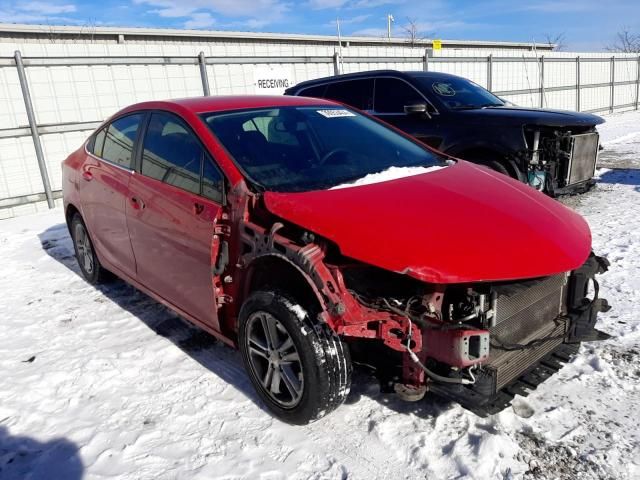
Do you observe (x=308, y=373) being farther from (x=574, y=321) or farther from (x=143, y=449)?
(x=574, y=321)

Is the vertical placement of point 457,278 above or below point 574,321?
above

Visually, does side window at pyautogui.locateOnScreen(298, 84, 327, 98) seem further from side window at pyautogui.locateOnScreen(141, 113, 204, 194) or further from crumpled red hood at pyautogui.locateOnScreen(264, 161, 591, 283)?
crumpled red hood at pyautogui.locateOnScreen(264, 161, 591, 283)

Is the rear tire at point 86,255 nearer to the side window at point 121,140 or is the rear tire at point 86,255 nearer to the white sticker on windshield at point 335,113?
the side window at point 121,140

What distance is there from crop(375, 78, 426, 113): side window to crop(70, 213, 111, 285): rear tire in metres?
4.20

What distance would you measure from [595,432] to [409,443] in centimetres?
91

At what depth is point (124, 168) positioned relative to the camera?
394 cm

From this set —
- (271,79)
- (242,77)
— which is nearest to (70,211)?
(242,77)

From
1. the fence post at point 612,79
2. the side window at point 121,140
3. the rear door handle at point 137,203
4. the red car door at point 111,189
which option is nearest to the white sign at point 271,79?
the red car door at point 111,189

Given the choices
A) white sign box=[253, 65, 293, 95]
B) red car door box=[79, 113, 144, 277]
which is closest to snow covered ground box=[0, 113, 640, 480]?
red car door box=[79, 113, 144, 277]

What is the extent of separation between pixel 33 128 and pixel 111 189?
5.52 meters

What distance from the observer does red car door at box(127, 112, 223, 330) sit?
120 inches

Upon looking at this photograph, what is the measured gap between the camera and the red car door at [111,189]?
3932mm

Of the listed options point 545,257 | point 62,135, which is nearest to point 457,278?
point 545,257

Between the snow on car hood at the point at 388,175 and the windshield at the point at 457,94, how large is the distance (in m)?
3.82
